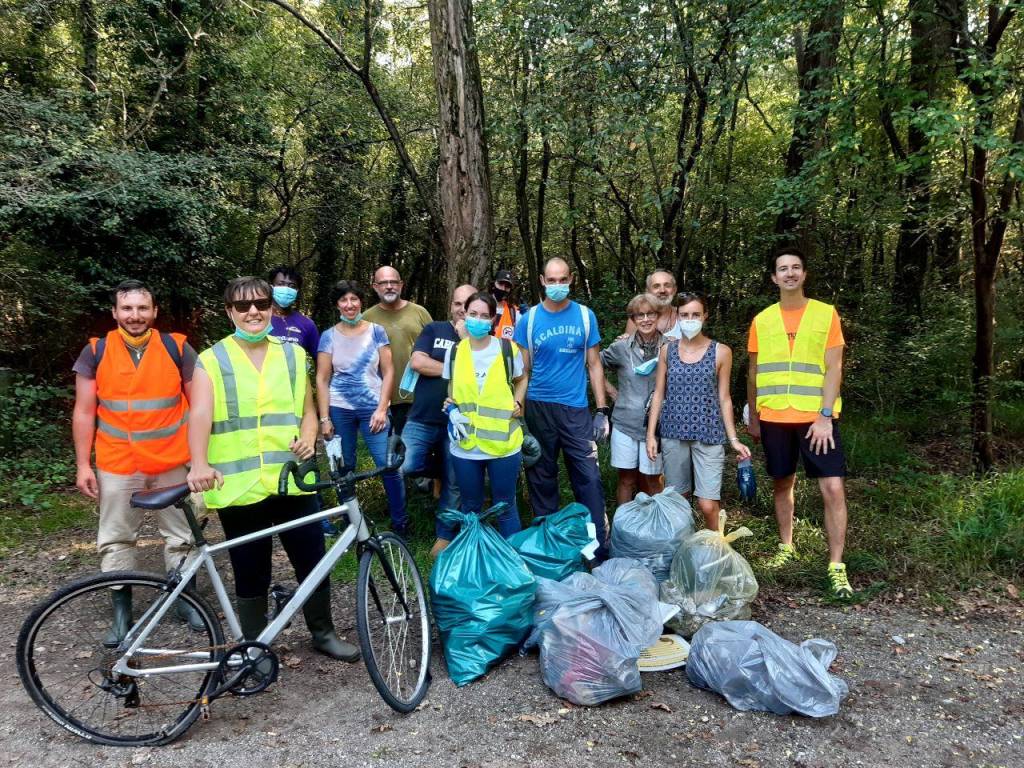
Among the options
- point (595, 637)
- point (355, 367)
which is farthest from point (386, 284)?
point (595, 637)

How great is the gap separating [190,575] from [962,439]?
22.6 feet

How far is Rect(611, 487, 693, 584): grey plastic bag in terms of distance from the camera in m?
3.68

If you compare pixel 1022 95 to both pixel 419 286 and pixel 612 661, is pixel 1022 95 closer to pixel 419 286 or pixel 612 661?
pixel 612 661

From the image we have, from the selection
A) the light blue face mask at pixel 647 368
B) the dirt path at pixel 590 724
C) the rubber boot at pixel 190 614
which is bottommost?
the dirt path at pixel 590 724

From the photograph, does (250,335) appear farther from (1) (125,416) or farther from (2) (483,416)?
(2) (483,416)

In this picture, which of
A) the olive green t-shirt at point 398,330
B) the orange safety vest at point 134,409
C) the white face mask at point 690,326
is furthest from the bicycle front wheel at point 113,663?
the white face mask at point 690,326

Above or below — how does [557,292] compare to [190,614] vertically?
above

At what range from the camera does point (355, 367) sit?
4555 mm

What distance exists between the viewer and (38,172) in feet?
23.9

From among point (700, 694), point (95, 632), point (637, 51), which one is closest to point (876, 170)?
point (637, 51)

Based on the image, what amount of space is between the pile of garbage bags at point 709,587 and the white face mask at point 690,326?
1246 mm

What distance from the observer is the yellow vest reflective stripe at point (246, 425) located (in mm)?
2793

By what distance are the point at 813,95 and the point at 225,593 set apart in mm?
5253

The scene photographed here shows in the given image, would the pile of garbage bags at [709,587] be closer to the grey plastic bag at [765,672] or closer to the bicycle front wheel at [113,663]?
the grey plastic bag at [765,672]
